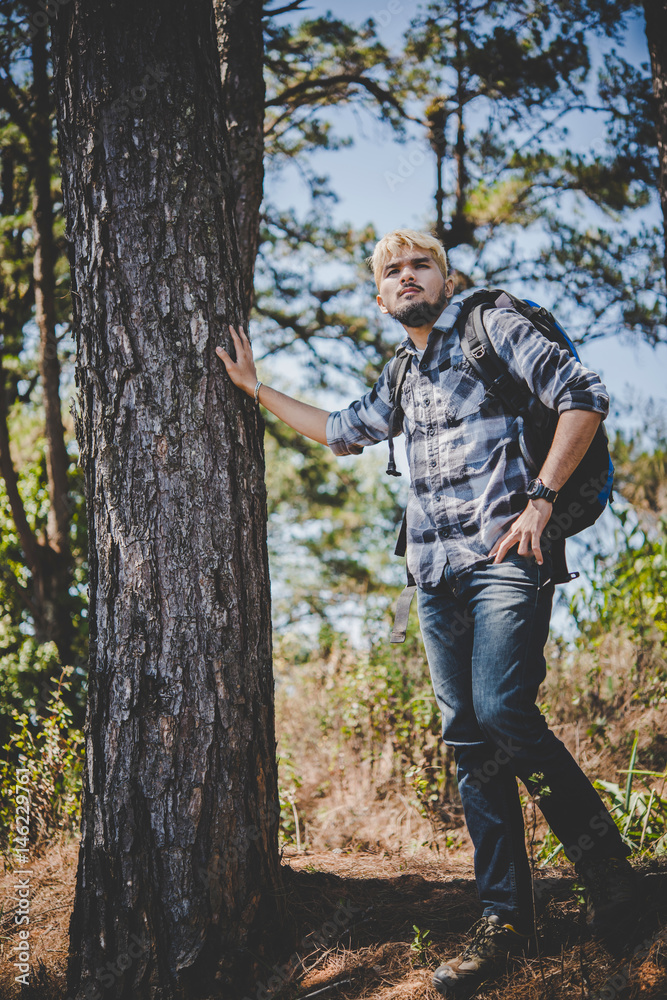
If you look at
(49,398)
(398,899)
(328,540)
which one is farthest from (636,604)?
(328,540)

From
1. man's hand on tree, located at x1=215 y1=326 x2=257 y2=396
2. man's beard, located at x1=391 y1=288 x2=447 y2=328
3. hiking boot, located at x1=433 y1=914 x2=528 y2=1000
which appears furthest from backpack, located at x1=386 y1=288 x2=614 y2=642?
hiking boot, located at x1=433 y1=914 x2=528 y2=1000

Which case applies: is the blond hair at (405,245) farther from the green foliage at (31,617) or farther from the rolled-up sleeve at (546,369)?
the green foliage at (31,617)

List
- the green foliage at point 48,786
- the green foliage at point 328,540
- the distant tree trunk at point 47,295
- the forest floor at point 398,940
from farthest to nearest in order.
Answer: the green foliage at point 328,540 < the distant tree trunk at point 47,295 < the green foliage at point 48,786 < the forest floor at point 398,940

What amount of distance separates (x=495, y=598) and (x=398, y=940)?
3.87 ft

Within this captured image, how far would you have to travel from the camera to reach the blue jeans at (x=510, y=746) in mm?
1864

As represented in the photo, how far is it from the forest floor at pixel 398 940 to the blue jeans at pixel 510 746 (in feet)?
0.58

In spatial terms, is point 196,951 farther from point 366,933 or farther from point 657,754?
point 657,754

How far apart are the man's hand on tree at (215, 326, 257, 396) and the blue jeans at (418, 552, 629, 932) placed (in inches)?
39.5

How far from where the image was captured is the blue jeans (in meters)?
1.86

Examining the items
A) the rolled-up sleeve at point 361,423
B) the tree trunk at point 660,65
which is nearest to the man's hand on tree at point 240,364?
the rolled-up sleeve at point 361,423

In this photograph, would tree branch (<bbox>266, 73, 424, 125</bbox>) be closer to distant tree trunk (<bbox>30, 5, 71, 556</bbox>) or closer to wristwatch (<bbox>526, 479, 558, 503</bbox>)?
distant tree trunk (<bbox>30, 5, 71, 556</bbox>)

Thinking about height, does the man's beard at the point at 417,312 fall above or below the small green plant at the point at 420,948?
above

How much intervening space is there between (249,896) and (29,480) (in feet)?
16.8

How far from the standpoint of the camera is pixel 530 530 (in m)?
1.92
